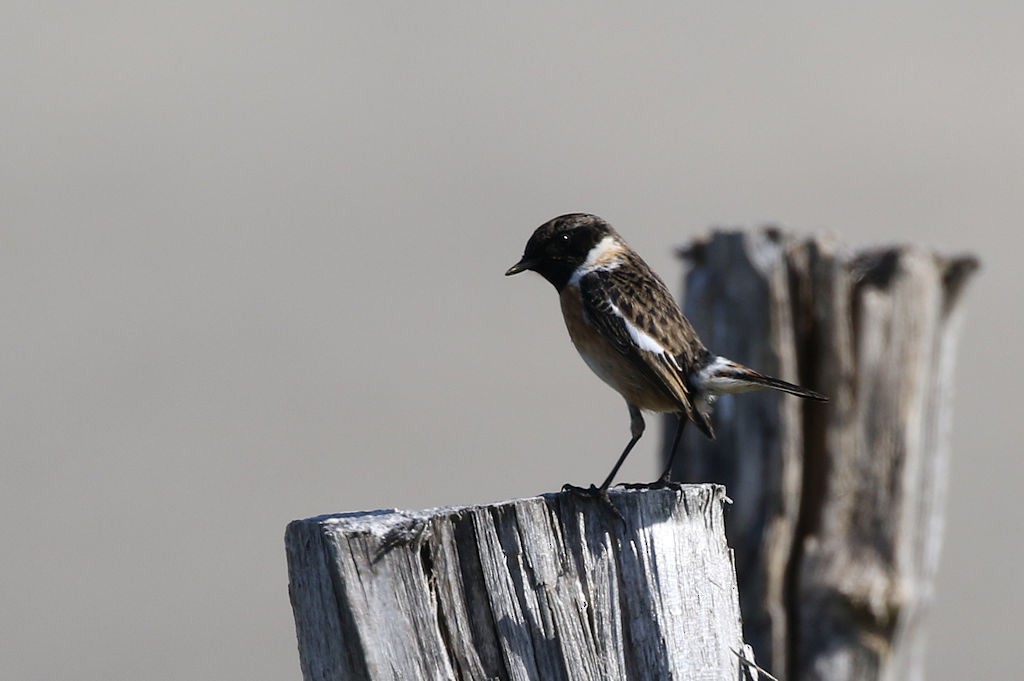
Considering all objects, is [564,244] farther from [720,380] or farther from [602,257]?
[720,380]

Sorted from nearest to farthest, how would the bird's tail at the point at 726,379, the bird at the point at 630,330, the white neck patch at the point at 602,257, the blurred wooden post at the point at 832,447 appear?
the bird's tail at the point at 726,379 → the bird at the point at 630,330 → the white neck patch at the point at 602,257 → the blurred wooden post at the point at 832,447

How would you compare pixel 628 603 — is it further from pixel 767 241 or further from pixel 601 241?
pixel 767 241

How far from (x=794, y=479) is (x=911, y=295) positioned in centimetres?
97

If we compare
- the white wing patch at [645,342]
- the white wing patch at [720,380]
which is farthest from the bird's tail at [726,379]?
the white wing patch at [645,342]

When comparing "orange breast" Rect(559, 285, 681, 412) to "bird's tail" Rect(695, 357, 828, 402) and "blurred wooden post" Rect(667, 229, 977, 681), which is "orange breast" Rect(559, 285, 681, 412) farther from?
"blurred wooden post" Rect(667, 229, 977, 681)

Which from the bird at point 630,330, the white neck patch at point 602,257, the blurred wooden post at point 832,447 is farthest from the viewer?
the blurred wooden post at point 832,447

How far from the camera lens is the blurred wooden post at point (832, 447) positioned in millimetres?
6219

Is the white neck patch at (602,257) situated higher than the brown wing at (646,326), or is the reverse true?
the white neck patch at (602,257)

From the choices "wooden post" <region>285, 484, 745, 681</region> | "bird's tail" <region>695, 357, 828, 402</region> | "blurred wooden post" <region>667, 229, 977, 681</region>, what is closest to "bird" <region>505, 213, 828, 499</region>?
"bird's tail" <region>695, 357, 828, 402</region>

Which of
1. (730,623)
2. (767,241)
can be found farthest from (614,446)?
(730,623)

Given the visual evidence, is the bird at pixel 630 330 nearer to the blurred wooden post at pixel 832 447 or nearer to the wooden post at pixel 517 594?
the blurred wooden post at pixel 832 447

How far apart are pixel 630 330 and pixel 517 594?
2.11 meters

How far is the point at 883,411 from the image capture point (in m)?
6.33

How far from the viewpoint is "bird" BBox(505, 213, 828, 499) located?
5.30 m
